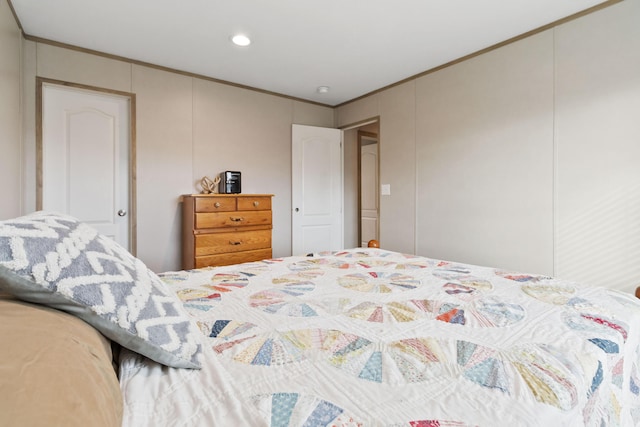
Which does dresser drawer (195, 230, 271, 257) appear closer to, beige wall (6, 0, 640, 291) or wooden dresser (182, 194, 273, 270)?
wooden dresser (182, 194, 273, 270)

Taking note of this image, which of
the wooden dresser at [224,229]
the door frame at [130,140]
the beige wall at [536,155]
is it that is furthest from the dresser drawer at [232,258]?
the beige wall at [536,155]

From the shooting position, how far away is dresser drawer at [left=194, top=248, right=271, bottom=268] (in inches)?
123

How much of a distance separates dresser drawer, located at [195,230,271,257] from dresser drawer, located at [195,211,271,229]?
92 millimetres

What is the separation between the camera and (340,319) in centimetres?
107

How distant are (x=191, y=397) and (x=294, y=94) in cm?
394

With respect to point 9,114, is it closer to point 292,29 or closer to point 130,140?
point 130,140

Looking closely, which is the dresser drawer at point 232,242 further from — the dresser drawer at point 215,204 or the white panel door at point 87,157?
the white panel door at point 87,157

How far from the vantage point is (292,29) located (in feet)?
8.49

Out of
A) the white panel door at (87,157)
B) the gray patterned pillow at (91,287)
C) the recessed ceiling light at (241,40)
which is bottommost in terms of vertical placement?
the gray patterned pillow at (91,287)

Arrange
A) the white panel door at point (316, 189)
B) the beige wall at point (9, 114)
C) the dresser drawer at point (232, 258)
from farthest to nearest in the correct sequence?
the white panel door at point (316, 189) < the dresser drawer at point (232, 258) < the beige wall at point (9, 114)

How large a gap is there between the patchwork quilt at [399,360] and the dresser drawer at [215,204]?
1801 mm

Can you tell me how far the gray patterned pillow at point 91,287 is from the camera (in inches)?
23.5

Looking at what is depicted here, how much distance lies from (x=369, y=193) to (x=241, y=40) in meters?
3.64

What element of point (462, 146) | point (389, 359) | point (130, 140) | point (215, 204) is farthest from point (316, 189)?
point (389, 359)
